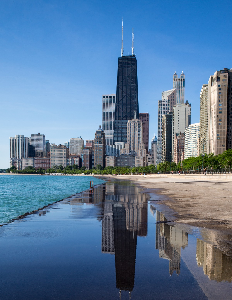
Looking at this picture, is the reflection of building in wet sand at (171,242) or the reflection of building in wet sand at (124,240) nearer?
the reflection of building in wet sand at (124,240)

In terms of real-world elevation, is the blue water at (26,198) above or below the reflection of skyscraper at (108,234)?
below

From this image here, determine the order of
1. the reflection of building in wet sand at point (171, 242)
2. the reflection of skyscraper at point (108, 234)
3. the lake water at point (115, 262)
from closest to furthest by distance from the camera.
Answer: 1. the lake water at point (115, 262)
2. the reflection of building in wet sand at point (171, 242)
3. the reflection of skyscraper at point (108, 234)

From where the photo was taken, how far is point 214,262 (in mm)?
8391

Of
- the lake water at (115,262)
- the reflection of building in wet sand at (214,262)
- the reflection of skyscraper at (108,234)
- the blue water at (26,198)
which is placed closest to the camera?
the lake water at (115,262)

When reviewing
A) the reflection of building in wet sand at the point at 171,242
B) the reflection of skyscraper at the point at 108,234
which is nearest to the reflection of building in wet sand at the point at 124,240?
the reflection of skyscraper at the point at 108,234

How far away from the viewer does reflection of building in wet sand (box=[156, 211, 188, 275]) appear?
28.6ft

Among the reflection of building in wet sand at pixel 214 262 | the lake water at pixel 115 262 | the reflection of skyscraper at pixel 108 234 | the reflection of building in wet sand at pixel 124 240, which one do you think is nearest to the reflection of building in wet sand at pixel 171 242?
the lake water at pixel 115 262

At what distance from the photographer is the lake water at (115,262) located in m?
6.44

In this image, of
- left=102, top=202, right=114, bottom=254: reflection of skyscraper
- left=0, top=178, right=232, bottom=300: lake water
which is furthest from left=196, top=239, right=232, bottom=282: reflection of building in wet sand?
left=102, top=202, right=114, bottom=254: reflection of skyscraper

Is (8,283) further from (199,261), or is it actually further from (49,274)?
(199,261)

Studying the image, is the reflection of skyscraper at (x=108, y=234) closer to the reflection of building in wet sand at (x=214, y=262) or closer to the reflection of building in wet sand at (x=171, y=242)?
the reflection of building in wet sand at (x=171, y=242)

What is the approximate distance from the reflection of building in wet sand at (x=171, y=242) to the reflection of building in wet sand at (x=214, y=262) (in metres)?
0.65

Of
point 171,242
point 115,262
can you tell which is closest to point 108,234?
point 171,242

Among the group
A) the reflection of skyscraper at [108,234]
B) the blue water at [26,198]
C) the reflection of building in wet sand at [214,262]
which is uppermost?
the reflection of building in wet sand at [214,262]
